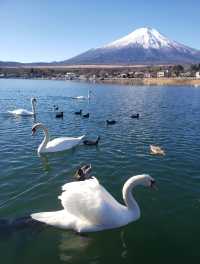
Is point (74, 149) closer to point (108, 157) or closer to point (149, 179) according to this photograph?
point (108, 157)

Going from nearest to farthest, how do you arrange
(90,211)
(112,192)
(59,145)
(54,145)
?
1. (90,211)
2. (112,192)
3. (54,145)
4. (59,145)

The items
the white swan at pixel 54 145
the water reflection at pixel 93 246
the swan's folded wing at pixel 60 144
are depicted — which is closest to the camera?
the water reflection at pixel 93 246

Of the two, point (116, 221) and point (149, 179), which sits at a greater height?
point (149, 179)

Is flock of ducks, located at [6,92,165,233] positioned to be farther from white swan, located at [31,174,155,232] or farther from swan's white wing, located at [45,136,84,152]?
swan's white wing, located at [45,136,84,152]

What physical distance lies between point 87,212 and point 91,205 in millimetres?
228

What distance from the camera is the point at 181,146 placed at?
749 inches

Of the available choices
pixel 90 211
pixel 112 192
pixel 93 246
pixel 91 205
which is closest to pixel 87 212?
pixel 90 211

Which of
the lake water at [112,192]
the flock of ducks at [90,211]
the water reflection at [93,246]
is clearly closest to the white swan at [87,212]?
the flock of ducks at [90,211]

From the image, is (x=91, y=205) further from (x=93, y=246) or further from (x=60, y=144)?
(x=60, y=144)

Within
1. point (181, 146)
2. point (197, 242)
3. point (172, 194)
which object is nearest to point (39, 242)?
point (197, 242)

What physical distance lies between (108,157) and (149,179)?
691 centimetres

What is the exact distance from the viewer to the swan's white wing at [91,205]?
8.57 meters

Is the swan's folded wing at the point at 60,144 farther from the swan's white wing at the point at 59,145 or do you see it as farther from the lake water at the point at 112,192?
the lake water at the point at 112,192

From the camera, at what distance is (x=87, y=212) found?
8594 mm
